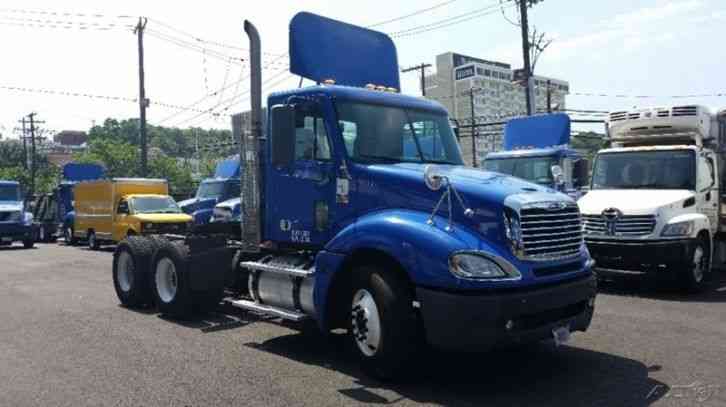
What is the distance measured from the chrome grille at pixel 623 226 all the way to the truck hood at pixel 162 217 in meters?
13.7

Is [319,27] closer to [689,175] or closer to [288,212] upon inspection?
[288,212]

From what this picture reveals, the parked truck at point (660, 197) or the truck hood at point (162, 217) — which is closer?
the parked truck at point (660, 197)

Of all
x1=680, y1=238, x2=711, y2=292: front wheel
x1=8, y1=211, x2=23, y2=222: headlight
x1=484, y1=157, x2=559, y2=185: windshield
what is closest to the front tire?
x1=680, y1=238, x2=711, y2=292: front wheel

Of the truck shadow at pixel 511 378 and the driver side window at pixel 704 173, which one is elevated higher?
the driver side window at pixel 704 173

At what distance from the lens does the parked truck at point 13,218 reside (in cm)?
2522

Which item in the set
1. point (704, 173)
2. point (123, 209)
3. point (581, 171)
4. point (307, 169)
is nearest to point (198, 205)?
point (123, 209)

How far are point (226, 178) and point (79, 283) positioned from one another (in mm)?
7222

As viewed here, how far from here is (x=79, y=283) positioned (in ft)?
43.9

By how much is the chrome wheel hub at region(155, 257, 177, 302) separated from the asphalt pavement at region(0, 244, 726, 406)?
0.40 m

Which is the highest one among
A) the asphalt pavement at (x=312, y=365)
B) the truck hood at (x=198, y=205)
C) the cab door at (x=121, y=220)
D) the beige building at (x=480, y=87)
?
the beige building at (x=480, y=87)

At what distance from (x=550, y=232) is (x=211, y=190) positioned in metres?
18.6

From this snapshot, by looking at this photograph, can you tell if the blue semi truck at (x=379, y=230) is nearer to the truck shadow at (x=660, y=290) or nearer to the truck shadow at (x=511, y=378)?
the truck shadow at (x=511, y=378)

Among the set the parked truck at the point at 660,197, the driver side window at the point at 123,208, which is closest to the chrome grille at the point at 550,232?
the parked truck at the point at 660,197

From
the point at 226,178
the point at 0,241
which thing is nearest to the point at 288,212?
the point at 226,178
